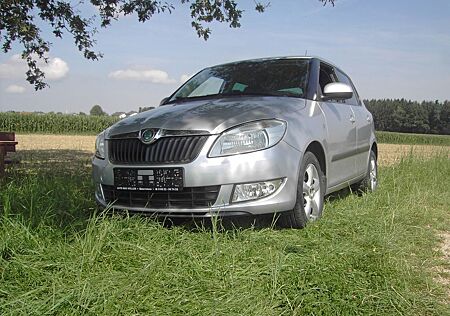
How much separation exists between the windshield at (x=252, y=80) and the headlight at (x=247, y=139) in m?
0.91

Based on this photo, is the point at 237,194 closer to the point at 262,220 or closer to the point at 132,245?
the point at 262,220

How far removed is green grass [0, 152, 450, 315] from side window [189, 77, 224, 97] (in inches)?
68.2

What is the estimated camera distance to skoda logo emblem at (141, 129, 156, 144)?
3.28m

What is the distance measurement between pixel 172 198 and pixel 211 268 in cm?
87

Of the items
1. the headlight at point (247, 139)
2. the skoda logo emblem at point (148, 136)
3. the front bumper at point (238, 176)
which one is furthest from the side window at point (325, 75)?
the skoda logo emblem at point (148, 136)

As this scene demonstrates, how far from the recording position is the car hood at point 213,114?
3.24 m

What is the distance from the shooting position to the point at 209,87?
15.3 feet

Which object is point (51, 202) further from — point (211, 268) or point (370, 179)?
point (370, 179)

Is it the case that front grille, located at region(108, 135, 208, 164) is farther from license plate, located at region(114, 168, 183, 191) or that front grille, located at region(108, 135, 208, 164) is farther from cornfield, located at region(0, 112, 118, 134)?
cornfield, located at region(0, 112, 118, 134)

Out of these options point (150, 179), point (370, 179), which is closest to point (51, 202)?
point (150, 179)

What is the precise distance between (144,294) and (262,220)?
1701mm

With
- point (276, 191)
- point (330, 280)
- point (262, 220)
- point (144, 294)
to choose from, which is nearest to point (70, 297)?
point (144, 294)

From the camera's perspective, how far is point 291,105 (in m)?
3.73

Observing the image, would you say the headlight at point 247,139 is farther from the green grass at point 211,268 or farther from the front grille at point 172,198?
the green grass at point 211,268
